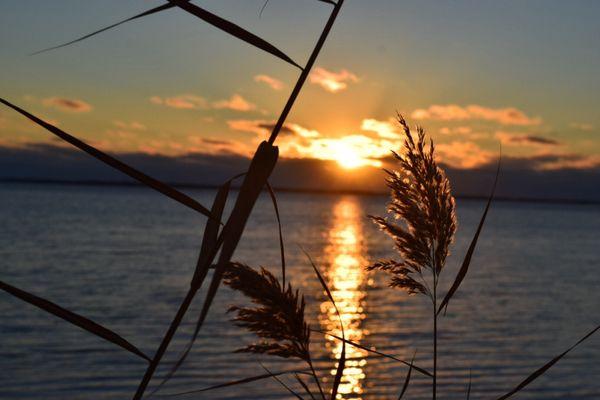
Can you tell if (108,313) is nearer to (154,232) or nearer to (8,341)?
(8,341)

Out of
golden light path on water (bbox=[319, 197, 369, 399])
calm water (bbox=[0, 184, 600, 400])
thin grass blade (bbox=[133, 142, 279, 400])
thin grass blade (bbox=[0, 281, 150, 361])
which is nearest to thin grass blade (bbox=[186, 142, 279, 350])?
thin grass blade (bbox=[133, 142, 279, 400])

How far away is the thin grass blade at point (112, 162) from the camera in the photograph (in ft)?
2.79

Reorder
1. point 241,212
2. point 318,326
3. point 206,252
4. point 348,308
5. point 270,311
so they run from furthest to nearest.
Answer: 1. point 348,308
2. point 318,326
3. point 270,311
4. point 206,252
5. point 241,212

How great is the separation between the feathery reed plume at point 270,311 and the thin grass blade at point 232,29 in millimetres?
758

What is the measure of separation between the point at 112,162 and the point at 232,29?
8.9 inches

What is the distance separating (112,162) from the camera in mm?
892

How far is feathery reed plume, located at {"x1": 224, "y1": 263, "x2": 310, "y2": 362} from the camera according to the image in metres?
1.67

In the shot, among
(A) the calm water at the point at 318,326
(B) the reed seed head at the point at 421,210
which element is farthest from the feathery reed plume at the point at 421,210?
(A) the calm water at the point at 318,326

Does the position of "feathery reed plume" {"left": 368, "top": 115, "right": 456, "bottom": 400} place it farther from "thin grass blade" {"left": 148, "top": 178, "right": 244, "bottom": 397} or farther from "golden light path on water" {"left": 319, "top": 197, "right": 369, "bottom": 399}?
"thin grass blade" {"left": 148, "top": 178, "right": 244, "bottom": 397}

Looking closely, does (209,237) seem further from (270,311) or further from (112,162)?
(270,311)

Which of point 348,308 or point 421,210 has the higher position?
point 421,210

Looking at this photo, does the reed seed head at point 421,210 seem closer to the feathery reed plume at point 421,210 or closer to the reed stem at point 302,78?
the feathery reed plume at point 421,210

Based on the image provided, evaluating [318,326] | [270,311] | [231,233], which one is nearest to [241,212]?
[231,233]

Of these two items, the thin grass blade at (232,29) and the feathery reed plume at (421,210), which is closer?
the thin grass blade at (232,29)
